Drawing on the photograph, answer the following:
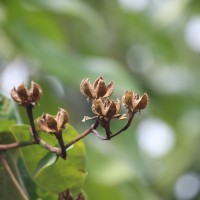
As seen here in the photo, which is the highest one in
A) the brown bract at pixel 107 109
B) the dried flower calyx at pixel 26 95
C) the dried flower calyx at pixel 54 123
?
the brown bract at pixel 107 109

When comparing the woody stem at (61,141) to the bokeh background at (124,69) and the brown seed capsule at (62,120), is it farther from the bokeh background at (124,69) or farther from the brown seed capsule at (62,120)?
the bokeh background at (124,69)

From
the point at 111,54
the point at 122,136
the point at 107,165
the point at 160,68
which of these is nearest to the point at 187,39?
the point at 160,68

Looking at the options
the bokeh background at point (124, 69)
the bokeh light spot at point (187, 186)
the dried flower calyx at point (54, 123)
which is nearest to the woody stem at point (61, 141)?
the dried flower calyx at point (54, 123)

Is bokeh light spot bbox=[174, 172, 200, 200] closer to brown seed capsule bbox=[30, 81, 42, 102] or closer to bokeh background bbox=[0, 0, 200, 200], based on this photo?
bokeh background bbox=[0, 0, 200, 200]

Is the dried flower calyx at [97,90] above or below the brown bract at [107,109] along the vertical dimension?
above

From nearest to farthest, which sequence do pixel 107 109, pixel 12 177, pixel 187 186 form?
pixel 107 109 → pixel 12 177 → pixel 187 186

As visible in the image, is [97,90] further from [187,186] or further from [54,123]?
[187,186]

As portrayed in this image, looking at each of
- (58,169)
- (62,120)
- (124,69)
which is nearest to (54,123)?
(62,120)
